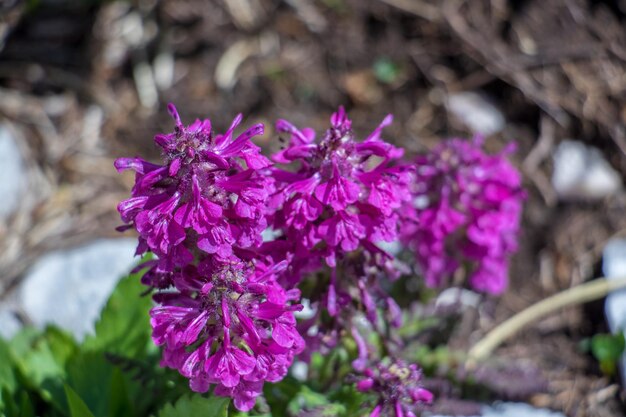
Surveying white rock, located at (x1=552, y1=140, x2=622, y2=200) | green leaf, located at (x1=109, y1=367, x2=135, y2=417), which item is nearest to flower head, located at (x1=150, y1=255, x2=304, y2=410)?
green leaf, located at (x1=109, y1=367, x2=135, y2=417)

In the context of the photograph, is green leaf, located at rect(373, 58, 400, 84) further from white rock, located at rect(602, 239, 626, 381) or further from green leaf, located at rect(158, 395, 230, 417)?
green leaf, located at rect(158, 395, 230, 417)

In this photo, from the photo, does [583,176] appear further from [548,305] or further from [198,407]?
[198,407]

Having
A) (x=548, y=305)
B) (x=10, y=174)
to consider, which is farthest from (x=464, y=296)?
(x=10, y=174)

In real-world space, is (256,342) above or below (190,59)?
below

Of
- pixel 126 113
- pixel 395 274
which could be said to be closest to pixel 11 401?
pixel 395 274

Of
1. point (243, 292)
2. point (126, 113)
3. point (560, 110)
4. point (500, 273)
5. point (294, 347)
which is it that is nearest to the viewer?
point (243, 292)

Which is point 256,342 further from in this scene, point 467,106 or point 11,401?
point 467,106

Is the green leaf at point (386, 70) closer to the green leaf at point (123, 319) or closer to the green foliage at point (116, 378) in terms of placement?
the green foliage at point (116, 378)
